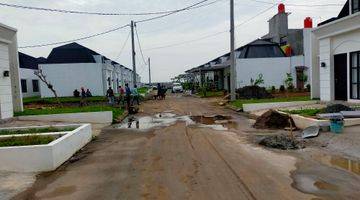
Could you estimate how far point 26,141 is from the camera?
10.5 m

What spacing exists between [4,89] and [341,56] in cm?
1645

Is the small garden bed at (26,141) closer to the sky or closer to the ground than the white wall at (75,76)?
closer to the ground

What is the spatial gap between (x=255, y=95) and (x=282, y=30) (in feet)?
77.3

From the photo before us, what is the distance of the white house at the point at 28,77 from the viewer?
47688 mm

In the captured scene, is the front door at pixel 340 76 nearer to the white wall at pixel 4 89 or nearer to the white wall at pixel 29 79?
the white wall at pixel 4 89

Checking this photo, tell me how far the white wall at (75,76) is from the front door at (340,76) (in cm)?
3061

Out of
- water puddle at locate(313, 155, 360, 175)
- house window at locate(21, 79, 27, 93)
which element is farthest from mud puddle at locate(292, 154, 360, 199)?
house window at locate(21, 79, 27, 93)

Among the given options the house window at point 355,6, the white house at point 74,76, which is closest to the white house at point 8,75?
the house window at point 355,6

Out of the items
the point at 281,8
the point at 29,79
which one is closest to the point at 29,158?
the point at 29,79

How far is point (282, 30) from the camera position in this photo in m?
53.7

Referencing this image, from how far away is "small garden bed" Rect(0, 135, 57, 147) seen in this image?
33.8 feet

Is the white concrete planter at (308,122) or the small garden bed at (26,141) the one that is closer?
the small garden bed at (26,141)

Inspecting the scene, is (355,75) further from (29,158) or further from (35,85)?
(35,85)

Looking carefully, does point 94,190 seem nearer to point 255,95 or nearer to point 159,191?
point 159,191
